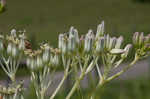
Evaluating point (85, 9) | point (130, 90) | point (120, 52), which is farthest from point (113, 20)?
point (120, 52)

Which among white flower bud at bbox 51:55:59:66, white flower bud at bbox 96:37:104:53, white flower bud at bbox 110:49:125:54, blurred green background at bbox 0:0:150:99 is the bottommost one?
blurred green background at bbox 0:0:150:99

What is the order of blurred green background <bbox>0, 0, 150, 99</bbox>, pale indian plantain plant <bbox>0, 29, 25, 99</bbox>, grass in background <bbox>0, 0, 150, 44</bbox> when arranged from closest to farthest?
pale indian plantain plant <bbox>0, 29, 25, 99</bbox>, blurred green background <bbox>0, 0, 150, 99</bbox>, grass in background <bbox>0, 0, 150, 44</bbox>

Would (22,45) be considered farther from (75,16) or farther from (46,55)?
(75,16)

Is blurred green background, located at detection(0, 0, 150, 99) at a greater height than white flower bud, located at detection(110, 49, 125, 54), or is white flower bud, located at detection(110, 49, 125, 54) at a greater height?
white flower bud, located at detection(110, 49, 125, 54)

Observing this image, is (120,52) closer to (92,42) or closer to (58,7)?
(92,42)

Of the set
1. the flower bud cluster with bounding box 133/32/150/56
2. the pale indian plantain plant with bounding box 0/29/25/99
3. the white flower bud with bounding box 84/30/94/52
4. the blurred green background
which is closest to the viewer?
the pale indian plantain plant with bounding box 0/29/25/99

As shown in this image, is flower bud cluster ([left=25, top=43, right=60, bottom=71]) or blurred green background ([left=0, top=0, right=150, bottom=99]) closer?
flower bud cluster ([left=25, top=43, right=60, bottom=71])

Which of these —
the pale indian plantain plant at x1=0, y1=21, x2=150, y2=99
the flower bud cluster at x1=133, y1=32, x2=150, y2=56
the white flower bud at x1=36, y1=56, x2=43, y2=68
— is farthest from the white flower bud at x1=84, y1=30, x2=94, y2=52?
the flower bud cluster at x1=133, y1=32, x2=150, y2=56

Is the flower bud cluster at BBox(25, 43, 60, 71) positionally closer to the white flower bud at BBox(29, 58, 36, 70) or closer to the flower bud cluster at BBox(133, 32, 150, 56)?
the white flower bud at BBox(29, 58, 36, 70)
